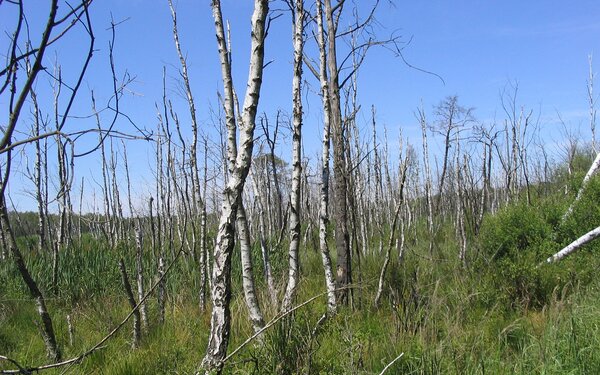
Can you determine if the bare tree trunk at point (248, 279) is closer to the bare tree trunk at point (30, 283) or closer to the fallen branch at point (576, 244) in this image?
the bare tree trunk at point (30, 283)

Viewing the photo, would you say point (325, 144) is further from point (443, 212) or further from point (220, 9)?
point (443, 212)

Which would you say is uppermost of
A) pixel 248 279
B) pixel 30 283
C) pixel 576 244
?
pixel 30 283

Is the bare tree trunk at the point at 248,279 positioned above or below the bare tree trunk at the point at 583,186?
below

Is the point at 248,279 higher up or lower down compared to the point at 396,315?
higher up

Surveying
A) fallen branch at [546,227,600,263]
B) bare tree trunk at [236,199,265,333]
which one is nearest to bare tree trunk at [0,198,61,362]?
bare tree trunk at [236,199,265,333]

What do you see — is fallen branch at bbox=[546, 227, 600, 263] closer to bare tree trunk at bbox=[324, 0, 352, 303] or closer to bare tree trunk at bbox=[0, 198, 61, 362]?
bare tree trunk at bbox=[324, 0, 352, 303]

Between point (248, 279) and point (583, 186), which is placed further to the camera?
point (583, 186)

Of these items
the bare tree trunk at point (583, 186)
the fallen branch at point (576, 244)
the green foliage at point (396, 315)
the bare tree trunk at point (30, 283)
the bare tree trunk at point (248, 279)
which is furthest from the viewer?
the bare tree trunk at point (583, 186)

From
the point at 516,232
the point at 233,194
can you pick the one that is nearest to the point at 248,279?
the point at 233,194

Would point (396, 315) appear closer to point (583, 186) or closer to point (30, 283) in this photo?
point (30, 283)

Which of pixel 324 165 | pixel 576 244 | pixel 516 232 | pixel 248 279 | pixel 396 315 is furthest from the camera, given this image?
pixel 516 232

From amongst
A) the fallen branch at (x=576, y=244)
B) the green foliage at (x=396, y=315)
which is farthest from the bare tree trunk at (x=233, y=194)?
the fallen branch at (x=576, y=244)

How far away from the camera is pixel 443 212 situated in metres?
16.9

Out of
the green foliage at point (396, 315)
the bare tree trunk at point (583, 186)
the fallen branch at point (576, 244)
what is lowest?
the green foliage at point (396, 315)
